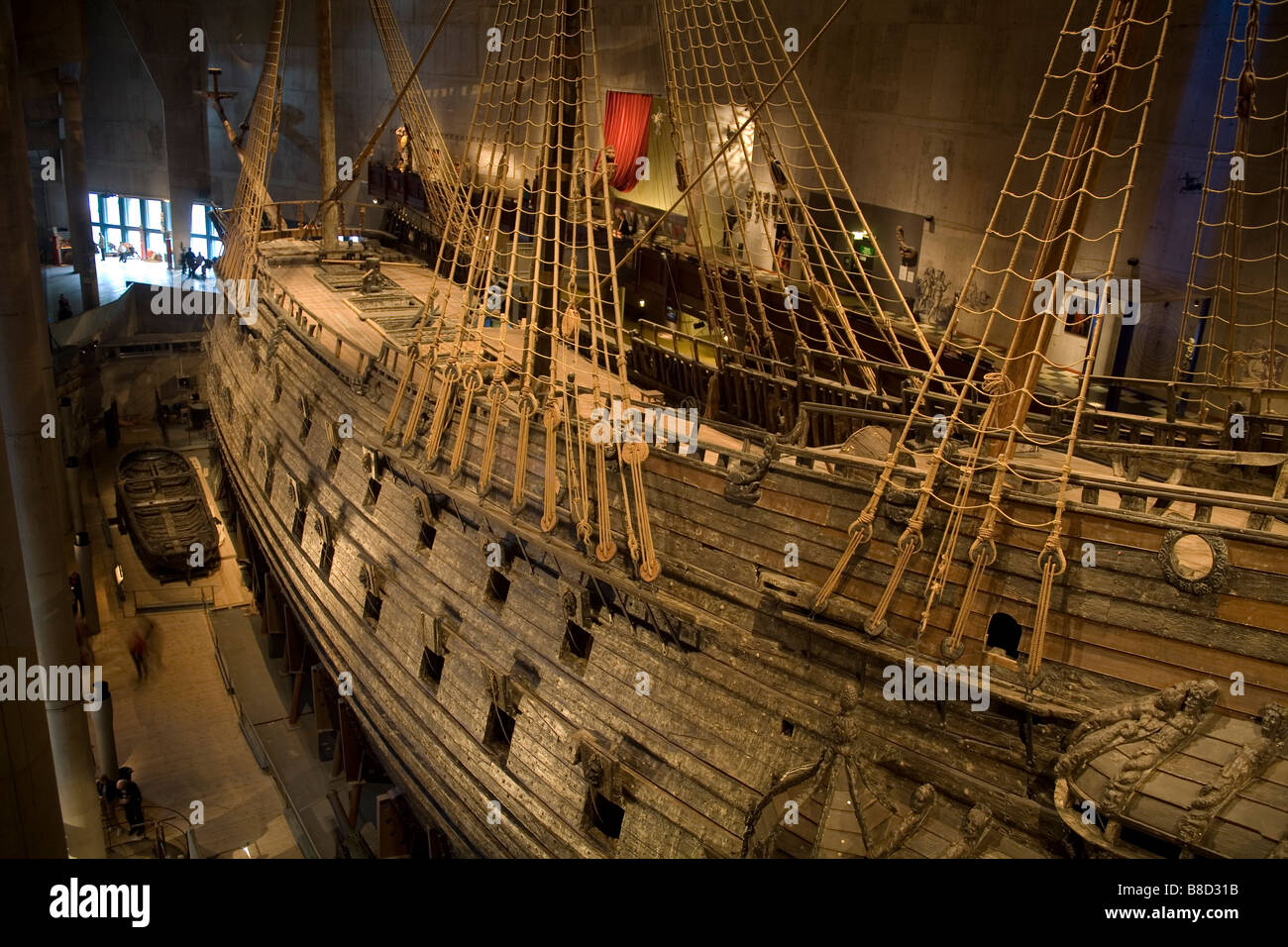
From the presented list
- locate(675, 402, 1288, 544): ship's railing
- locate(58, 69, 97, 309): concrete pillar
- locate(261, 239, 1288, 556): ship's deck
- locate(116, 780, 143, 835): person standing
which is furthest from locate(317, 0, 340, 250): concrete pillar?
locate(675, 402, 1288, 544): ship's railing

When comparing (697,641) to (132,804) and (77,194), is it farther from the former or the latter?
(77,194)

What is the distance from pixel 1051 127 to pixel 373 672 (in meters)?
8.93

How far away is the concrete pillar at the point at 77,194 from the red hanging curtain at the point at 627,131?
1262 centimetres

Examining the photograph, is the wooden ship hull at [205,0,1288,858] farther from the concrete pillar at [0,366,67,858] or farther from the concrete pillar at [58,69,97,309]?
the concrete pillar at [58,69,97,309]

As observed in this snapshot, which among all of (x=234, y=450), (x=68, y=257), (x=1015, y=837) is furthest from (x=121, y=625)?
(x=68, y=257)

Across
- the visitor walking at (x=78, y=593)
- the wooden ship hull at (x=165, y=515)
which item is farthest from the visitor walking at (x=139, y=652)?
the wooden ship hull at (x=165, y=515)

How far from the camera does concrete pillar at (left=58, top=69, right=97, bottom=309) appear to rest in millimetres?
22625

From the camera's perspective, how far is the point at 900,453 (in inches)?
240

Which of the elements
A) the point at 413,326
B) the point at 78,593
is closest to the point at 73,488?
the point at 78,593

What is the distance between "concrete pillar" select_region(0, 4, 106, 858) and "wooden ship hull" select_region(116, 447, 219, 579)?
303 inches

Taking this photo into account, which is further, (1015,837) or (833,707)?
(833,707)

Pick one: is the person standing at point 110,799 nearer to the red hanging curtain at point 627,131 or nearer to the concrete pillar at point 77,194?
the red hanging curtain at point 627,131

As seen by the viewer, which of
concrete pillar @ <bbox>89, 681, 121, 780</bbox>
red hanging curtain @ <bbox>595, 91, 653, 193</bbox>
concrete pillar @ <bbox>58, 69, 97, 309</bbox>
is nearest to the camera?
concrete pillar @ <bbox>89, 681, 121, 780</bbox>
